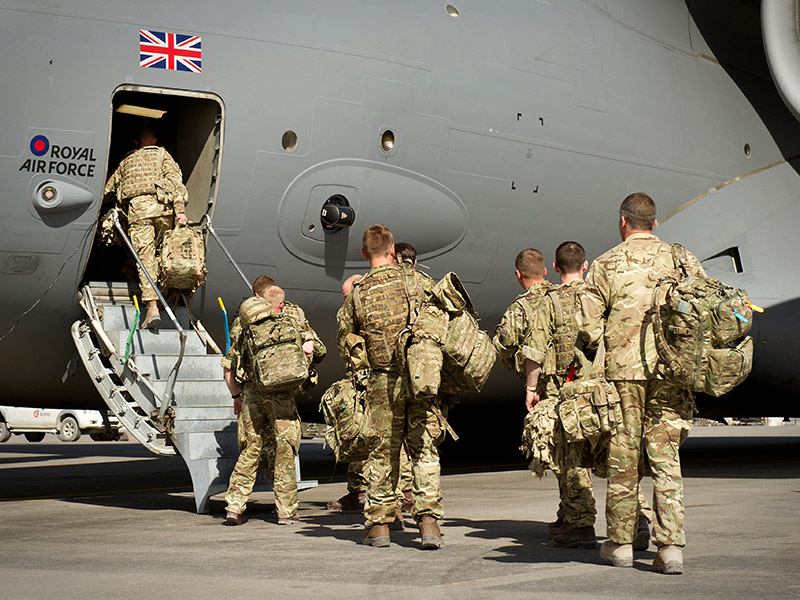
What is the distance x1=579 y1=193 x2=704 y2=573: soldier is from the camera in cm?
627

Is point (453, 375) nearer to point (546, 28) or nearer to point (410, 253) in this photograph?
point (410, 253)

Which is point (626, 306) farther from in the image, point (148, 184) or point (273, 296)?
point (148, 184)

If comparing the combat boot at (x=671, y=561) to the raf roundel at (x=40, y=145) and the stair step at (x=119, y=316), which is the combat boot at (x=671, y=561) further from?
the raf roundel at (x=40, y=145)

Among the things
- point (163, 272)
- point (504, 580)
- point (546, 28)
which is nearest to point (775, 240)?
point (546, 28)

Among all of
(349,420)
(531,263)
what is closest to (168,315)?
(349,420)

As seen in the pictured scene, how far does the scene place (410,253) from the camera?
28.1 ft

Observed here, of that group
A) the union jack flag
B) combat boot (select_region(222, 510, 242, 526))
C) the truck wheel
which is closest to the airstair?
combat boot (select_region(222, 510, 242, 526))

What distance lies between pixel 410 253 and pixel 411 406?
5.29ft

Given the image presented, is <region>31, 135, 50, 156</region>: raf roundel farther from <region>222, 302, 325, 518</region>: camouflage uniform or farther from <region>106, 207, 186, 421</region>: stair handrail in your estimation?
<region>222, 302, 325, 518</region>: camouflage uniform

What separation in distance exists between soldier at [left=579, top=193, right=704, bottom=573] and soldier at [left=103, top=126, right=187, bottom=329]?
5154 mm

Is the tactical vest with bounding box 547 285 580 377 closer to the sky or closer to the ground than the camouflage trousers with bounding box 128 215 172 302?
closer to the ground

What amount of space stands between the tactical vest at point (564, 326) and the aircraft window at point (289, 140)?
3.98 m

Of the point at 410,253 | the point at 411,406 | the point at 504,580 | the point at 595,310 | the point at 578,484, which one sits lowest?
the point at 504,580

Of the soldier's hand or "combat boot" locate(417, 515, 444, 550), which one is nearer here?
"combat boot" locate(417, 515, 444, 550)
